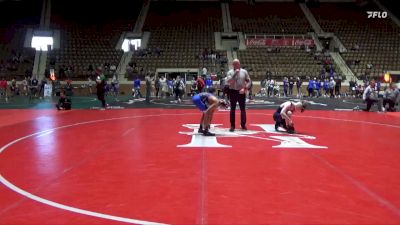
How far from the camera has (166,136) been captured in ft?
31.4

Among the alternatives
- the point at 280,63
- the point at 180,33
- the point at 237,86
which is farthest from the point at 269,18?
the point at 237,86

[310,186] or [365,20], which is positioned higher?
[365,20]

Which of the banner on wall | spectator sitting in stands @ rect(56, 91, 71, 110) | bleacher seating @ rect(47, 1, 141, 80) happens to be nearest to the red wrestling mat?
spectator sitting in stands @ rect(56, 91, 71, 110)

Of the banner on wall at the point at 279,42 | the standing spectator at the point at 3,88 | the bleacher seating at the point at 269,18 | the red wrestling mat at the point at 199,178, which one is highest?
the bleacher seating at the point at 269,18

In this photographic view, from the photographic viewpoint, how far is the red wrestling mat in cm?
412

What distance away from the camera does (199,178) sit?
18.2ft

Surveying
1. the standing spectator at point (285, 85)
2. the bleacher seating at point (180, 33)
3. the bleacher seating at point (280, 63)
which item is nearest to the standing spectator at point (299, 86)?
the standing spectator at point (285, 85)

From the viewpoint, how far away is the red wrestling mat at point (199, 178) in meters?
4.12

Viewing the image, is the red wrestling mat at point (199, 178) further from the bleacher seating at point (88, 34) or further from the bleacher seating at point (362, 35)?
the bleacher seating at point (362, 35)

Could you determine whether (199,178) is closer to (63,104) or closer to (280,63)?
(63,104)

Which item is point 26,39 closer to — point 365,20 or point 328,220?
point 365,20

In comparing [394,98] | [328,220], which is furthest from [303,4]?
[328,220]

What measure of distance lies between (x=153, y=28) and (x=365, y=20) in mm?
18494

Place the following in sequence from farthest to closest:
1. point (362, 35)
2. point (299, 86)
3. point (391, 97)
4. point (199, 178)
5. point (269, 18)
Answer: point (269, 18) < point (362, 35) < point (299, 86) < point (391, 97) < point (199, 178)
